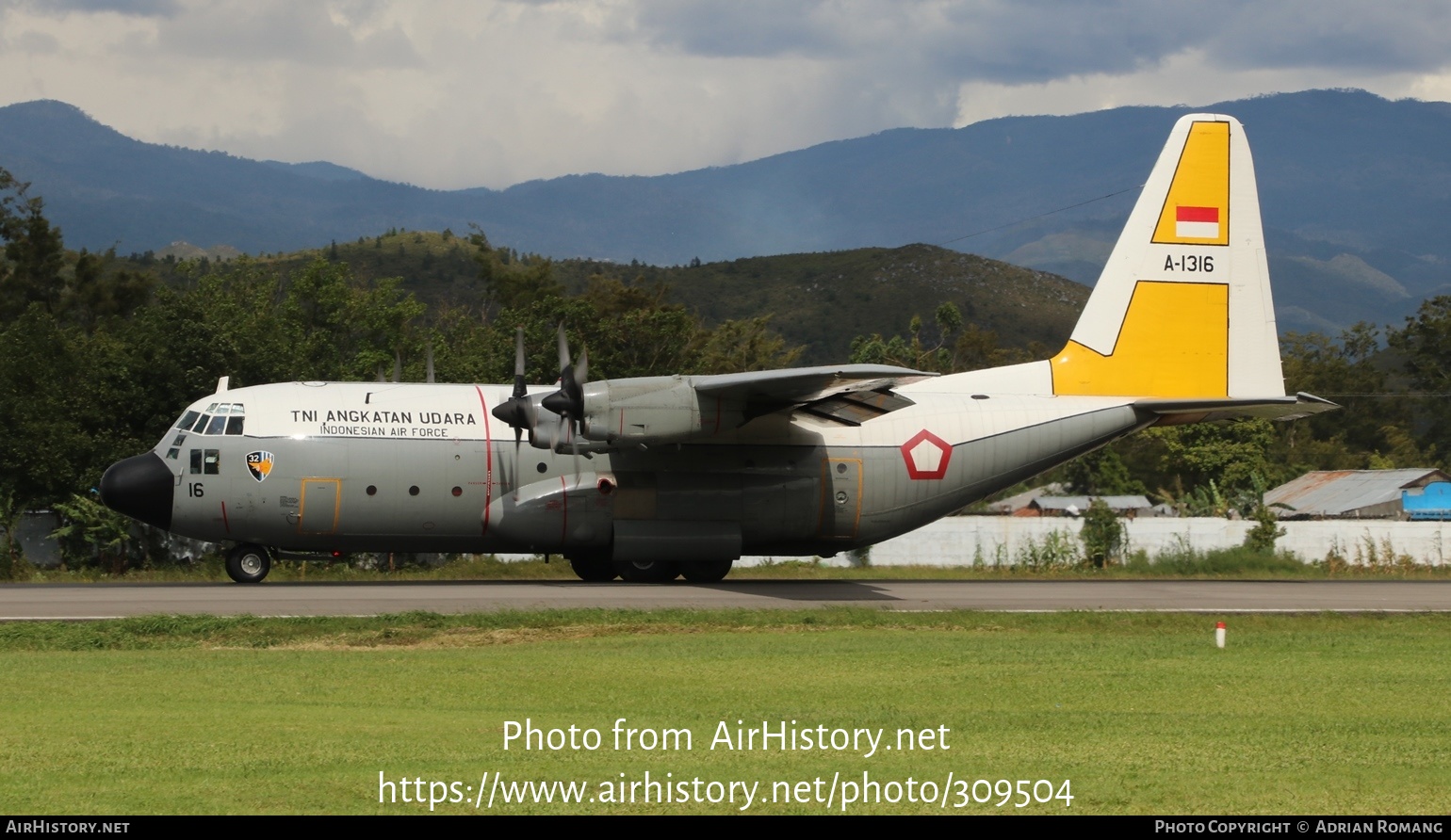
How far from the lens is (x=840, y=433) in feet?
87.5

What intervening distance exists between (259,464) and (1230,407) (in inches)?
698

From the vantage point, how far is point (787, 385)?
916 inches

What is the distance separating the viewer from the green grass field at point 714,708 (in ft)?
28.9

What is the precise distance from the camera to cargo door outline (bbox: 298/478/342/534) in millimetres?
24422

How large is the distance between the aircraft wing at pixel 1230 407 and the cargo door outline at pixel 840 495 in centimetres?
593

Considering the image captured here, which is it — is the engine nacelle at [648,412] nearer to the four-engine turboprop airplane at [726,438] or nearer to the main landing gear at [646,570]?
the four-engine turboprop airplane at [726,438]

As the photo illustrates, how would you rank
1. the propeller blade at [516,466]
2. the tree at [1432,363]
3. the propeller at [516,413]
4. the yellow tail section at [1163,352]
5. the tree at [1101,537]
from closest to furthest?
the propeller at [516,413], the propeller blade at [516,466], the yellow tail section at [1163,352], the tree at [1101,537], the tree at [1432,363]

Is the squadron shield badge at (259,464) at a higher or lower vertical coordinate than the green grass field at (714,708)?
higher

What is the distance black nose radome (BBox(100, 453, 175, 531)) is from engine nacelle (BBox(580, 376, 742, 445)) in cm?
722

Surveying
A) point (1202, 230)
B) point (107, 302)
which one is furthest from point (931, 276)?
point (1202, 230)

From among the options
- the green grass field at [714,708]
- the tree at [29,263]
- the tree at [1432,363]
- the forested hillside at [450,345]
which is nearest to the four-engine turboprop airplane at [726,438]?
the forested hillside at [450,345]

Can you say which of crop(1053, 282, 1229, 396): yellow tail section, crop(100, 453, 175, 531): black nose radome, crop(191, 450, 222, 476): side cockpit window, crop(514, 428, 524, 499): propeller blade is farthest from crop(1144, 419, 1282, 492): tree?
crop(100, 453, 175, 531): black nose radome

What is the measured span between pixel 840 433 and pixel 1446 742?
16.2 metres
